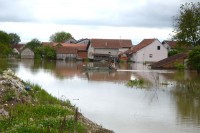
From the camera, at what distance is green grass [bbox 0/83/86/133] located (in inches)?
360

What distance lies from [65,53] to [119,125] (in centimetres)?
6385

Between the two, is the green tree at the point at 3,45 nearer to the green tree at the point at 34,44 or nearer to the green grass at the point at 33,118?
the green tree at the point at 34,44

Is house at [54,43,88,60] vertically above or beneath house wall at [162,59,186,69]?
above

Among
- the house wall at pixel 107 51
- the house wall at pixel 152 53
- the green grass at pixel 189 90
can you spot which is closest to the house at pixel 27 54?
the house wall at pixel 107 51

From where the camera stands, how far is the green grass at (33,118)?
9147 millimetres

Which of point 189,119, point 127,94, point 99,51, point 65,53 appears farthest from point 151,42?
point 189,119

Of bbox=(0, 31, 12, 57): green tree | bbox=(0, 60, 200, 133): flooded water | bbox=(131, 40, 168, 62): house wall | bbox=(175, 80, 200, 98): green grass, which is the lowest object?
bbox=(0, 60, 200, 133): flooded water

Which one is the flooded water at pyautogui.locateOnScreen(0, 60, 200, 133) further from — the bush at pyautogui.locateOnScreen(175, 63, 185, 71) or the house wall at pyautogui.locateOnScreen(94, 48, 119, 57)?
the house wall at pyautogui.locateOnScreen(94, 48, 119, 57)

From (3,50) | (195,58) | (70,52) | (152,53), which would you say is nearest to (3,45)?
(3,50)

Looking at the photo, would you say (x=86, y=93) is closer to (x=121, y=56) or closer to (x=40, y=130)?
(x=40, y=130)

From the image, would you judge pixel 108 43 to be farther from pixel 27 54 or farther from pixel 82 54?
pixel 27 54

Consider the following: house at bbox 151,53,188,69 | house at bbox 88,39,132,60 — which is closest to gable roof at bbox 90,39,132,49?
house at bbox 88,39,132,60

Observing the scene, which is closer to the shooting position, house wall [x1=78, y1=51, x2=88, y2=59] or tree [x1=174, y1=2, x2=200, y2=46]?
tree [x1=174, y1=2, x2=200, y2=46]

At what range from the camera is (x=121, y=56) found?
239 feet
